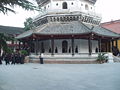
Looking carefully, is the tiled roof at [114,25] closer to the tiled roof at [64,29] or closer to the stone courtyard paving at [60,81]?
the tiled roof at [64,29]

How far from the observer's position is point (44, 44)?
26.2 meters

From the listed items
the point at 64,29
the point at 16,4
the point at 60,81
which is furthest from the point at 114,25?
the point at 16,4

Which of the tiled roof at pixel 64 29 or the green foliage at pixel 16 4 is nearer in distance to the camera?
the green foliage at pixel 16 4

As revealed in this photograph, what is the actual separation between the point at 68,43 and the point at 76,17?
3.89 m

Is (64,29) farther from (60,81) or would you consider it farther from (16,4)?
(16,4)

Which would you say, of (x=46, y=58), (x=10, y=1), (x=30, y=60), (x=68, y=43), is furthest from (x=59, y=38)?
(x=10, y=1)

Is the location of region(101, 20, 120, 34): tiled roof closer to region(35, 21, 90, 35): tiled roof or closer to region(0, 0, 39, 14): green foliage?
region(35, 21, 90, 35): tiled roof

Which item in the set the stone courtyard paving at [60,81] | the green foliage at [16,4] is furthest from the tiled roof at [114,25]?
the green foliage at [16,4]

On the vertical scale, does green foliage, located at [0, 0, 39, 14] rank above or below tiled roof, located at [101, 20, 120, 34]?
below

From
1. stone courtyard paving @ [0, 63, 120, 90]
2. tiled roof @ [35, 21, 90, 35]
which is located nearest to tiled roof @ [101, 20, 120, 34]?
tiled roof @ [35, 21, 90, 35]

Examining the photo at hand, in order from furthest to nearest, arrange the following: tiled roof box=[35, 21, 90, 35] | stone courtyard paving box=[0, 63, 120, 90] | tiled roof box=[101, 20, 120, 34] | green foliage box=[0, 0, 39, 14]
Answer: tiled roof box=[101, 20, 120, 34] < tiled roof box=[35, 21, 90, 35] < stone courtyard paving box=[0, 63, 120, 90] < green foliage box=[0, 0, 39, 14]

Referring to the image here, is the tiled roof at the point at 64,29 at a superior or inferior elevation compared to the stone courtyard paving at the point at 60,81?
superior

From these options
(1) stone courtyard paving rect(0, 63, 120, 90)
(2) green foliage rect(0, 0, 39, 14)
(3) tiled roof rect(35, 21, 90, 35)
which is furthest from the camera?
(3) tiled roof rect(35, 21, 90, 35)

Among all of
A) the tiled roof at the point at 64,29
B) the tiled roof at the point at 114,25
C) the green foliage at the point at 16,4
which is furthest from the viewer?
the tiled roof at the point at 114,25
